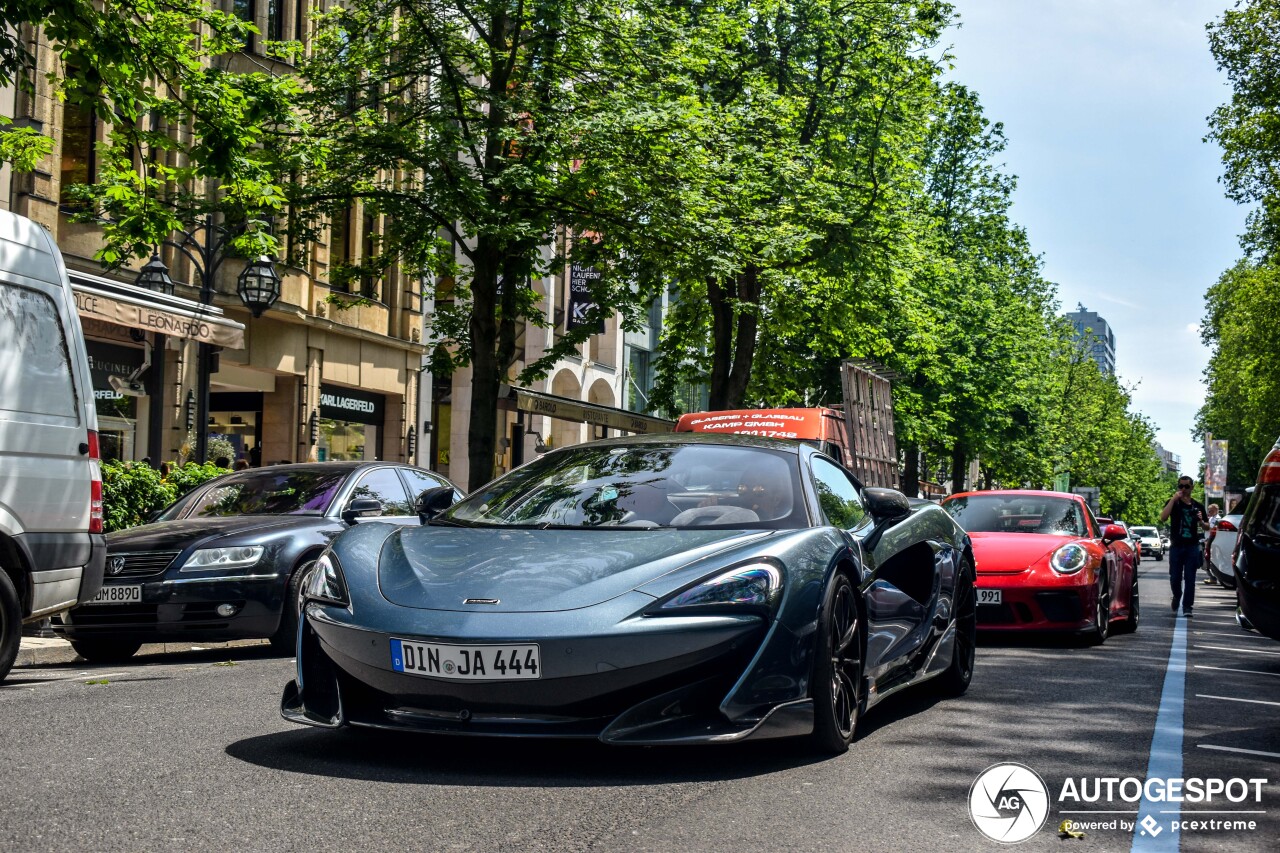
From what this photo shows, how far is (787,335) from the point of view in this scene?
97.9ft

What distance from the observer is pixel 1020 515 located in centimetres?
1408

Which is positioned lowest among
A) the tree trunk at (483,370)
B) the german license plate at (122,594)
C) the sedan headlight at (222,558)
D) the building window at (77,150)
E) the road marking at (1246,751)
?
the road marking at (1246,751)

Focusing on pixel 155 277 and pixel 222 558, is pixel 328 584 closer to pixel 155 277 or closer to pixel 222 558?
pixel 222 558

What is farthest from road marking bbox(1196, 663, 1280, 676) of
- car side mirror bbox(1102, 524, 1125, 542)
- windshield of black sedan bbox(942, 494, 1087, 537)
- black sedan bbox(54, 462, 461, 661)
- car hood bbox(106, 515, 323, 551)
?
car hood bbox(106, 515, 323, 551)

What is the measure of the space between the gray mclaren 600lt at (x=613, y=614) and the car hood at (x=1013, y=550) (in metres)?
6.53

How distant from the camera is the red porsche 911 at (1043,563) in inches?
496

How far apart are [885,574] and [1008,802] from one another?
189 centimetres

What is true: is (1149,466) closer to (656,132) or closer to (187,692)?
(656,132)

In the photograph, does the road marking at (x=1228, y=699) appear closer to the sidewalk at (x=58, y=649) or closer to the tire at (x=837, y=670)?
the tire at (x=837, y=670)

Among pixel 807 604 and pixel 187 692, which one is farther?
pixel 187 692

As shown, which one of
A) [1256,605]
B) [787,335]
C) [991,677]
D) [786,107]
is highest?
[786,107]

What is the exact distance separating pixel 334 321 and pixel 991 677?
23.6 m

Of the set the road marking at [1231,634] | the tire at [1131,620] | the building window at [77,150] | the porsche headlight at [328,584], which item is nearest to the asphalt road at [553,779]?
the porsche headlight at [328,584]

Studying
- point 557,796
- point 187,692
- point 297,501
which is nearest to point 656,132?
point 297,501
